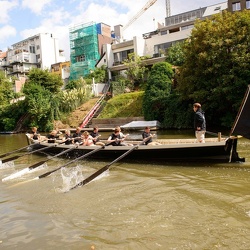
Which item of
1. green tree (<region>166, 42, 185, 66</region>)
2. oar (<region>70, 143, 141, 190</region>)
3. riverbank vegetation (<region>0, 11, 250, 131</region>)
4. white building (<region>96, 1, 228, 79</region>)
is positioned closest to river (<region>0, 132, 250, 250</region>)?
oar (<region>70, 143, 141, 190</region>)

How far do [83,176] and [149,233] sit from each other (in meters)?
4.88

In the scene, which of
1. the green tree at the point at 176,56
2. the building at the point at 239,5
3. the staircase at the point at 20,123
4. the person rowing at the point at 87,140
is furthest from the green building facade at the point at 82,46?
the person rowing at the point at 87,140

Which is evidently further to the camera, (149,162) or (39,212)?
(149,162)

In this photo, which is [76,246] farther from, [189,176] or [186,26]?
[186,26]

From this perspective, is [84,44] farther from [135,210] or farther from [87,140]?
[135,210]

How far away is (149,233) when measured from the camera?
479cm

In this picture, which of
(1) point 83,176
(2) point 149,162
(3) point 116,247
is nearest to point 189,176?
(2) point 149,162

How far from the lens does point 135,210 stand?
588 centimetres

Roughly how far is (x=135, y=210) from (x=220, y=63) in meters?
14.8

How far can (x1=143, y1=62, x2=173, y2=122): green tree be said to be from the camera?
24438 millimetres

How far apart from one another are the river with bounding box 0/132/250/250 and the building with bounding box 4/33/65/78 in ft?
222

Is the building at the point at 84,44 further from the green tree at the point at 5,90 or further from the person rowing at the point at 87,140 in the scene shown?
the person rowing at the point at 87,140

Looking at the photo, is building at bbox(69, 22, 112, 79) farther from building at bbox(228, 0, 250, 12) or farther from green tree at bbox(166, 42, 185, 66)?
building at bbox(228, 0, 250, 12)

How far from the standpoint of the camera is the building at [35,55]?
71.5 metres
